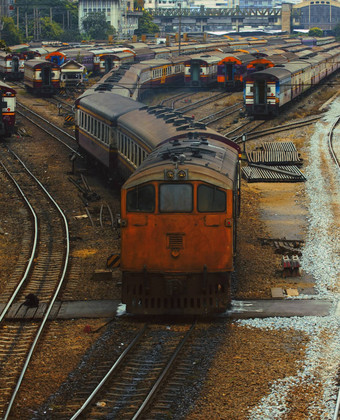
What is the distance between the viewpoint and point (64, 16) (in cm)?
13962

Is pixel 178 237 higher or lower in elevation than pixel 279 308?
higher

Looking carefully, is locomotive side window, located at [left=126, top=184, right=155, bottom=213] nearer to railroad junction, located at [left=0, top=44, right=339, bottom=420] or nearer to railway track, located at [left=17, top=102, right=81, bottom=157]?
railroad junction, located at [left=0, top=44, right=339, bottom=420]

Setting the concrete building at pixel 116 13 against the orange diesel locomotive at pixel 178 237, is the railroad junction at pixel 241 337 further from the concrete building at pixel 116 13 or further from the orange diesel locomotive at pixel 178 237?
the concrete building at pixel 116 13

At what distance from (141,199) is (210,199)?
4.18 ft

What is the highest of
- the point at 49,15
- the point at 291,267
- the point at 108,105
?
the point at 49,15

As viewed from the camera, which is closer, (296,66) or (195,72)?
(296,66)

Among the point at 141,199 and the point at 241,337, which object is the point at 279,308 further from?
the point at 141,199

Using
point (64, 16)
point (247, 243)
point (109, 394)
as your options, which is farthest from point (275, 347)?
point (64, 16)

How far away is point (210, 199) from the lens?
44.3ft

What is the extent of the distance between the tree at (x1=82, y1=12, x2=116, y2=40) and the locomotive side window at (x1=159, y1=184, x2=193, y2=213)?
423 ft

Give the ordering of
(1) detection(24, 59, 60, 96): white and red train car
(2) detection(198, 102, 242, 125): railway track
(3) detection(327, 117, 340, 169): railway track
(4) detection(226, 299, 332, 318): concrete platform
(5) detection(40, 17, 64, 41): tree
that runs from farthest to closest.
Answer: (5) detection(40, 17, 64, 41): tree
(1) detection(24, 59, 60, 96): white and red train car
(2) detection(198, 102, 242, 125): railway track
(3) detection(327, 117, 340, 169): railway track
(4) detection(226, 299, 332, 318): concrete platform

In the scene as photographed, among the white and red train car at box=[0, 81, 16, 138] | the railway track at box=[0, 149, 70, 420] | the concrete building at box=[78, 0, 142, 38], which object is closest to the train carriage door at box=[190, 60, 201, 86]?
the white and red train car at box=[0, 81, 16, 138]

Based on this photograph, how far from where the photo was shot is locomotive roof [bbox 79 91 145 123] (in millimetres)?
24516

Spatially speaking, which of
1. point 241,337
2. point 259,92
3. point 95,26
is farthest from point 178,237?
point 95,26
